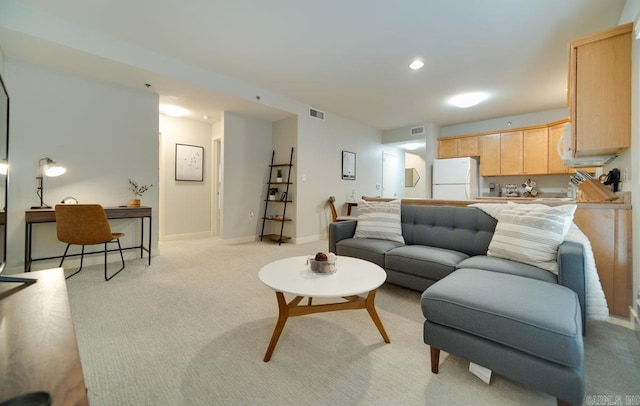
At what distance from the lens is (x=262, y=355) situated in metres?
1.56

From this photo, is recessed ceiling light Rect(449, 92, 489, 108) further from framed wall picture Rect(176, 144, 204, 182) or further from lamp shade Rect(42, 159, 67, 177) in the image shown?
lamp shade Rect(42, 159, 67, 177)

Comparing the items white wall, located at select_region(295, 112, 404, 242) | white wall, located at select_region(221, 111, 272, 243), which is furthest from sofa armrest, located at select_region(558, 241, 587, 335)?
white wall, located at select_region(221, 111, 272, 243)

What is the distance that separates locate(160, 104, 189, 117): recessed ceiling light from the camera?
14.6 ft

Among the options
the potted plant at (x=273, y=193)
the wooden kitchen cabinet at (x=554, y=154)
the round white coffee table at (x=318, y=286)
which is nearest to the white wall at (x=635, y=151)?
the round white coffee table at (x=318, y=286)

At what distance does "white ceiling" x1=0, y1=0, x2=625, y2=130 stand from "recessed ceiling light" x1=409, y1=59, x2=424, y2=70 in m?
0.08

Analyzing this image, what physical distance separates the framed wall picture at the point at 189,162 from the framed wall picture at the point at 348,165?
2975 millimetres

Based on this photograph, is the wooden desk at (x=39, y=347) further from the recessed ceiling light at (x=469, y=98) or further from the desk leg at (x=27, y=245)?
the recessed ceiling light at (x=469, y=98)

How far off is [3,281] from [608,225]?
12.1ft

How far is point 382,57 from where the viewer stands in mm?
3258

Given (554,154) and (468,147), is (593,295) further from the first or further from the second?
(468,147)

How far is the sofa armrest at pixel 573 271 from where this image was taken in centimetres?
158

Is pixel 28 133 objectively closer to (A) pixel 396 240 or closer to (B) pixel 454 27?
(A) pixel 396 240

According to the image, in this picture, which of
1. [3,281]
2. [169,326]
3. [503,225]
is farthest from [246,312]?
[503,225]

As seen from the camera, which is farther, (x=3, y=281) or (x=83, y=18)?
(x=83, y=18)
